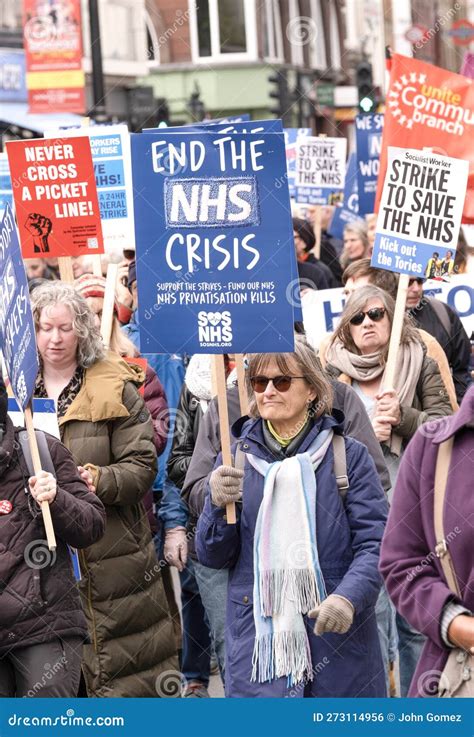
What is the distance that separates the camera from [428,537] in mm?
4051

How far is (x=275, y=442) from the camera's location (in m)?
5.22

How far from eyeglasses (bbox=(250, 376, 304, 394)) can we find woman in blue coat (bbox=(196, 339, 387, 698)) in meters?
0.01

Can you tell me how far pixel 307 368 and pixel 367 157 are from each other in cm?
823

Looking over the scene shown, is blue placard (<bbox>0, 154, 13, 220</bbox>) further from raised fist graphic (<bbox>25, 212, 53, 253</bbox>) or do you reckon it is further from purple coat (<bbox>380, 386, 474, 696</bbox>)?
purple coat (<bbox>380, 386, 474, 696</bbox>)

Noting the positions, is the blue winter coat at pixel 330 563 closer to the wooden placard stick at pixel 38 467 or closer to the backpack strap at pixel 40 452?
the wooden placard stick at pixel 38 467

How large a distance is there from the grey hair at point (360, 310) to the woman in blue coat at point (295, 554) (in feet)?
6.72

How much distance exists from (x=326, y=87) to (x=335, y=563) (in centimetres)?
4375

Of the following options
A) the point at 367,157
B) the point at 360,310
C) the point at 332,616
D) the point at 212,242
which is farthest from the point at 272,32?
the point at 332,616

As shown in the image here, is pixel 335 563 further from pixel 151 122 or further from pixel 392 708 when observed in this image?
pixel 151 122

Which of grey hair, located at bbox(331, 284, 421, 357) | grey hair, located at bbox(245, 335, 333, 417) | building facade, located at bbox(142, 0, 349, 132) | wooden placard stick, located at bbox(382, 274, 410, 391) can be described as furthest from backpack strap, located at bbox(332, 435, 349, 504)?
building facade, located at bbox(142, 0, 349, 132)

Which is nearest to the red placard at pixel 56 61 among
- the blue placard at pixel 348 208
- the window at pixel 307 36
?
the blue placard at pixel 348 208

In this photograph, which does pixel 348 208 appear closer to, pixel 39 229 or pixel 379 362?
pixel 39 229

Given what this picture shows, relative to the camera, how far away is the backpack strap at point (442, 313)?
859cm

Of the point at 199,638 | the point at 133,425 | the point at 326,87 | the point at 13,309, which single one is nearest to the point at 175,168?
the point at 13,309
